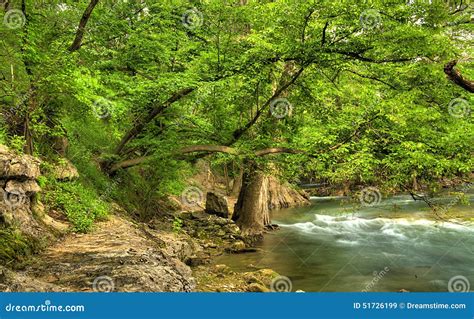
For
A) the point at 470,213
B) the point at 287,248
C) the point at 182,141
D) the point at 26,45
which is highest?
the point at 26,45

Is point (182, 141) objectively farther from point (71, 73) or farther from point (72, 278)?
point (72, 278)

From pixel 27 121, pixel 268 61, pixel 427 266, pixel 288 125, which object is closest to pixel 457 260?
pixel 427 266

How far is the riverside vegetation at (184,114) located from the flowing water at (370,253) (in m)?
1.56

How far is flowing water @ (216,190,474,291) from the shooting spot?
1158 cm

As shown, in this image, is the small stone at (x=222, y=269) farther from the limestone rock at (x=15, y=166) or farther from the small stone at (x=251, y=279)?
the limestone rock at (x=15, y=166)

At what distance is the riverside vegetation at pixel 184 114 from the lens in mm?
7207

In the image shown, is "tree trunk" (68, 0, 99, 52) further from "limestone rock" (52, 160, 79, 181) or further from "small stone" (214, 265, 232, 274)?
"small stone" (214, 265, 232, 274)

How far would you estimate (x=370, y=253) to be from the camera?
598 inches

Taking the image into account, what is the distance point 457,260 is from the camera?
1395 centimetres

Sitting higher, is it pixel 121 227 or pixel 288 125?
pixel 288 125

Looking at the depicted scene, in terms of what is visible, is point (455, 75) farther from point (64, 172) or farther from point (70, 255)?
point (64, 172)

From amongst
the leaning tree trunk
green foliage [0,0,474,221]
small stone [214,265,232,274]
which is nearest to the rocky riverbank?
small stone [214,265,232,274]

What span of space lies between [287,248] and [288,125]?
554 centimetres

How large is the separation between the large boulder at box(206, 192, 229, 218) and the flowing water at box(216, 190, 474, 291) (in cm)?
275
